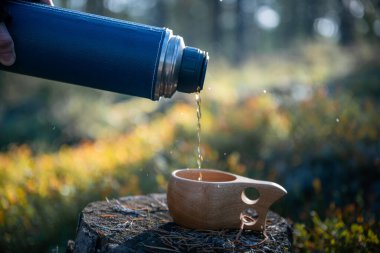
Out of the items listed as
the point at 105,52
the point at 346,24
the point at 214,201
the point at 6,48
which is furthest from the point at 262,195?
the point at 346,24

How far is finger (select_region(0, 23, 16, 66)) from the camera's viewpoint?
1940 millimetres

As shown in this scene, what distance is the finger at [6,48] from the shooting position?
194 centimetres

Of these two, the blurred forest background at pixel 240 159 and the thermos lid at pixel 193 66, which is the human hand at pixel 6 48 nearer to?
the thermos lid at pixel 193 66

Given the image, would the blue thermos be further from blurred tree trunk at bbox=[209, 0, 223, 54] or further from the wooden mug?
blurred tree trunk at bbox=[209, 0, 223, 54]

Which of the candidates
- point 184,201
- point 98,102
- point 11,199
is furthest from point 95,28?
point 98,102

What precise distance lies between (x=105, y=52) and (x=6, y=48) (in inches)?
19.6

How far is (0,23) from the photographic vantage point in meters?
1.96

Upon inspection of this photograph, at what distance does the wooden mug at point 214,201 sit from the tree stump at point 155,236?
2.4 inches

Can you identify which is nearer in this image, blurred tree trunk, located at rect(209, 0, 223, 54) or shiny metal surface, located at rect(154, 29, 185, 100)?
shiny metal surface, located at rect(154, 29, 185, 100)

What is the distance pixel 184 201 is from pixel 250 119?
3.16 m

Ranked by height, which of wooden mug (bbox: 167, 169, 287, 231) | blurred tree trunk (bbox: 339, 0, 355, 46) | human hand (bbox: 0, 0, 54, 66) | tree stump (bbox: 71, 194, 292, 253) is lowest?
tree stump (bbox: 71, 194, 292, 253)

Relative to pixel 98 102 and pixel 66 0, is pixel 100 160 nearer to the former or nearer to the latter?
pixel 98 102

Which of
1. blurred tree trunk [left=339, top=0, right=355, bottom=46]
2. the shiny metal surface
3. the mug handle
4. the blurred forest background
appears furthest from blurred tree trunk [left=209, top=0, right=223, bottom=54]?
the mug handle

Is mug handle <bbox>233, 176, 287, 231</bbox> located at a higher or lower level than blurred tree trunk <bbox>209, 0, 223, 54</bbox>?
lower
